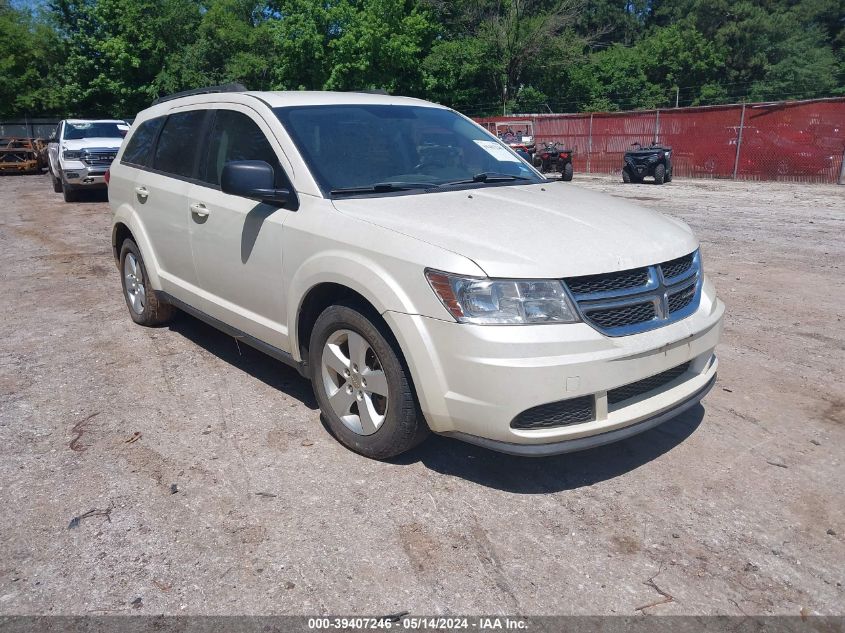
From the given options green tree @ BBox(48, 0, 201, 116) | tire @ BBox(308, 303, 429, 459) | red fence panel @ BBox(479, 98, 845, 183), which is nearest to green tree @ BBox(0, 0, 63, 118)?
green tree @ BBox(48, 0, 201, 116)

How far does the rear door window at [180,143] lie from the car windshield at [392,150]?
3.25ft

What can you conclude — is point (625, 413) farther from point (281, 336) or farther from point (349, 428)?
point (281, 336)

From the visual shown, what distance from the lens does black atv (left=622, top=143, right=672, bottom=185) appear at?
21.8m

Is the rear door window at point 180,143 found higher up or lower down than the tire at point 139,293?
higher up

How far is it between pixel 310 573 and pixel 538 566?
2.89 feet

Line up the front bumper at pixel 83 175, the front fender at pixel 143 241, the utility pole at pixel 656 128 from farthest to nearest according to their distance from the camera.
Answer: the utility pole at pixel 656 128 → the front bumper at pixel 83 175 → the front fender at pixel 143 241

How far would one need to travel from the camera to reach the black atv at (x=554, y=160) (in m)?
23.2

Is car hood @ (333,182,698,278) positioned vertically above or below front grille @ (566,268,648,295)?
above

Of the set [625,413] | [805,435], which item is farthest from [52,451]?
[805,435]

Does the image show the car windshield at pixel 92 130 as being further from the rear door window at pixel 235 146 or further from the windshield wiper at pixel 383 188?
the windshield wiper at pixel 383 188

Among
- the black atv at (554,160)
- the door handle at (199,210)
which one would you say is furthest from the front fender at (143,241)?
the black atv at (554,160)

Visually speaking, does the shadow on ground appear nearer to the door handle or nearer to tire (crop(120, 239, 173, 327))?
tire (crop(120, 239, 173, 327))

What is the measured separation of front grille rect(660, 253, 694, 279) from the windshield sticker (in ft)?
5.06

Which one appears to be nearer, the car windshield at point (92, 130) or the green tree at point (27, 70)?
the car windshield at point (92, 130)
